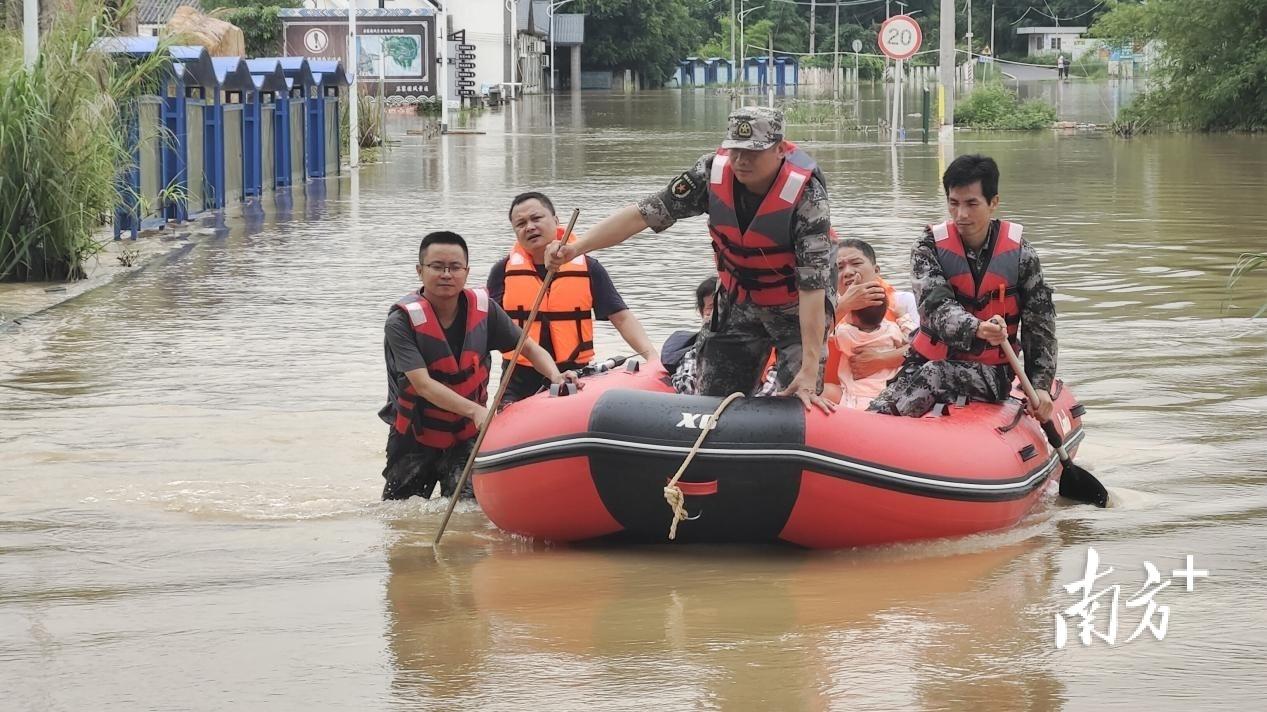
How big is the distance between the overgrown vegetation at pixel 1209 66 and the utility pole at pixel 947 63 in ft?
21.3

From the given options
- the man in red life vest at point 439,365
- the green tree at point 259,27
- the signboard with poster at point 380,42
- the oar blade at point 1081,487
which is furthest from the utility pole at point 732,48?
the man in red life vest at point 439,365

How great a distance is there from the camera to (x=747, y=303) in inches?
253

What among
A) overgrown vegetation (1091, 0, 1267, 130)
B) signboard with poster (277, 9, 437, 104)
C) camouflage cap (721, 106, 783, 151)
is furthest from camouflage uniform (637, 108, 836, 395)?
signboard with poster (277, 9, 437, 104)

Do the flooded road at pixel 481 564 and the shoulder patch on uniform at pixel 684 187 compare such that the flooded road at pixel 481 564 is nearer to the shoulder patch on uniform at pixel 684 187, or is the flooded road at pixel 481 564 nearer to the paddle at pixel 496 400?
the paddle at pixel 496 400

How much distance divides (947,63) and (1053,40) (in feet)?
303

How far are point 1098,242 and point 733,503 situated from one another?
11.1m

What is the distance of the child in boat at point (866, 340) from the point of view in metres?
7.70

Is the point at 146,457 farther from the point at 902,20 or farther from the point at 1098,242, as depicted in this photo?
the point at 902,20

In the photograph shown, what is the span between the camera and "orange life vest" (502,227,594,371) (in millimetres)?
7391

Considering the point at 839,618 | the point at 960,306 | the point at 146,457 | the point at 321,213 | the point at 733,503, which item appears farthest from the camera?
the point at 321,213

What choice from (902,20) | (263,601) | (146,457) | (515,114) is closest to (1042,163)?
(902,20)

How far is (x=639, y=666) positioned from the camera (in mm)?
5105

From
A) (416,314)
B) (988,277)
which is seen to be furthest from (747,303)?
(416,314)

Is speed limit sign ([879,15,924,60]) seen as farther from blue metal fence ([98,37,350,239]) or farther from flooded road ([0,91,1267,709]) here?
flooded road ([0,91,1267,709])
